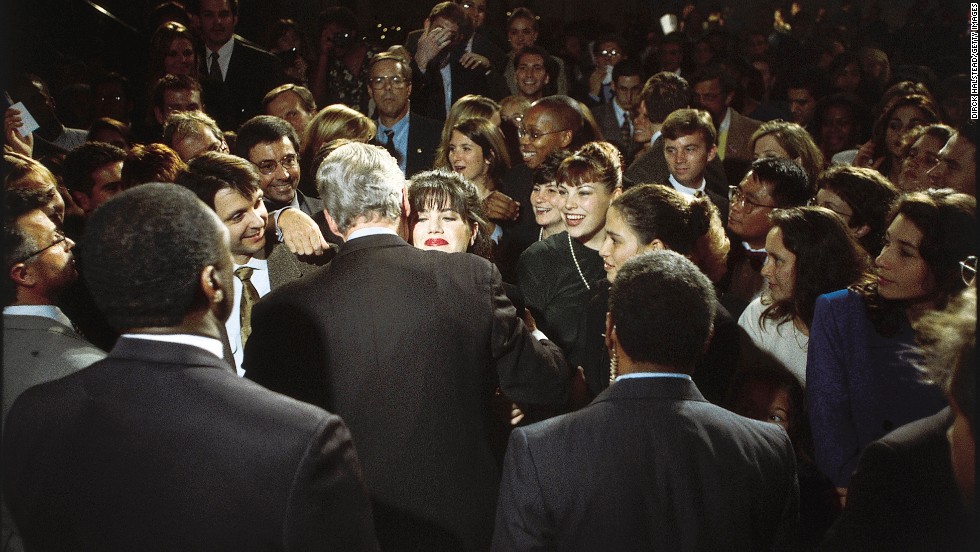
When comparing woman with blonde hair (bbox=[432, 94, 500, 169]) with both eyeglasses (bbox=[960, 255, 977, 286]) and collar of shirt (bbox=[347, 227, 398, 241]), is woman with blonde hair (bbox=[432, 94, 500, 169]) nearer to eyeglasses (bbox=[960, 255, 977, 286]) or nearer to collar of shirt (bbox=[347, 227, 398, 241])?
collar of shirt (bbox=[347, 227, 398, 241])

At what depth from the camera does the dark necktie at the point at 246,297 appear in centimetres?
306

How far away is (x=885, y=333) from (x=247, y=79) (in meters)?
4.75

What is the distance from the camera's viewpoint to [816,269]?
3279 millimetres

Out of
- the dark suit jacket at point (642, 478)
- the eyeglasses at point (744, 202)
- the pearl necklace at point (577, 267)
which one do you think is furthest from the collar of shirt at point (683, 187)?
the dark suit jacket at point (642, 478)

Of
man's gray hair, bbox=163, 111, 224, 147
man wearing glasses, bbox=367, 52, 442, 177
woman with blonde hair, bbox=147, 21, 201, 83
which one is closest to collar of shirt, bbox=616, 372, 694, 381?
man's gray hair, bbox=163, 111, 224, 147

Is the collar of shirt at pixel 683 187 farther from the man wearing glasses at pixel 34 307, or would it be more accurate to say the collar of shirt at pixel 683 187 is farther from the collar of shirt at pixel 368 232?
the man wearing glasses at pixel 34 307

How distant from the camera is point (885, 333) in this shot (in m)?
2.95

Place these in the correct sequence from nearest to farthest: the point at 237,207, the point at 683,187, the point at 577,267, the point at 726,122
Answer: the point at 237,207 → the point at 577,267 → the point at 683,187 → the point at 726,122

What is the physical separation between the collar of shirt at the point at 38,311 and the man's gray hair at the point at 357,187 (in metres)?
0.81

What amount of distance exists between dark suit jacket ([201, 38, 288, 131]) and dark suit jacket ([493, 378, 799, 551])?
471cm

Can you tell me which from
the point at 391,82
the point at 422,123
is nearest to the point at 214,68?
the point at 391,82

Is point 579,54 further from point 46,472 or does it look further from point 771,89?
point 46,472

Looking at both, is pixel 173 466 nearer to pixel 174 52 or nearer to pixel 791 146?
pixel 791 146

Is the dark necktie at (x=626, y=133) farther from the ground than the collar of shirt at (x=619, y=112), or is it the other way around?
the collar of shirt at (x=619, y=112)
